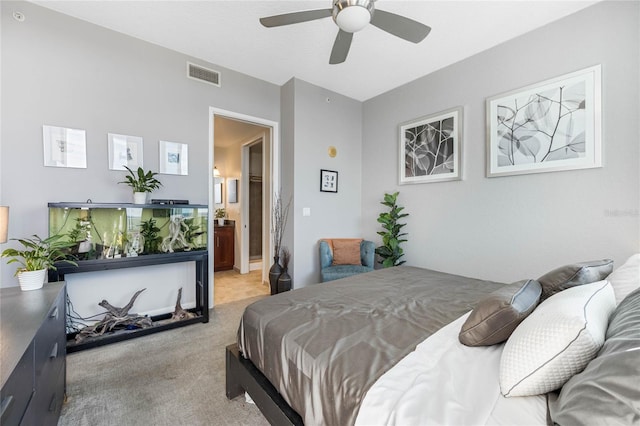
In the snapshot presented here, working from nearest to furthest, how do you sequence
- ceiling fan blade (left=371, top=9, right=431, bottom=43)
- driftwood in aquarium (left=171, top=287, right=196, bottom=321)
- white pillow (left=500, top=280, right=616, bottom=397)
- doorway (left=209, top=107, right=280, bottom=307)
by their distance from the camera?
white pillow (left=500, top=280, right=616, bottom=397) → ceiling fan blade (left=371, top=9, right=431, bottom=43) → driftwood in aquarium (left=171, top=287, right=196, bottom=321) → doorway (left=209, top=107, right=280, bottom=307)

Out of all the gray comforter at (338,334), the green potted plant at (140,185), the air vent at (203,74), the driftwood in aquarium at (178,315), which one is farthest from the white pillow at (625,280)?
the air vent at (203,74)

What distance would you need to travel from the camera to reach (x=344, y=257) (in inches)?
136

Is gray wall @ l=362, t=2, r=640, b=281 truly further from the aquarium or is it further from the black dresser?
the black dresser


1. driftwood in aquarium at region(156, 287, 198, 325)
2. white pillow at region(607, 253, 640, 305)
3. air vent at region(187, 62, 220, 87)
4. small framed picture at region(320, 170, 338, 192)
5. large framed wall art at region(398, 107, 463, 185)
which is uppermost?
air vent at region(187, 62, 220, 87)

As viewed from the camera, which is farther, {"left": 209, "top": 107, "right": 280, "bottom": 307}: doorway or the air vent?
{"left": 209, "top": 107, "right": 280, "bottom": 307}: doorway

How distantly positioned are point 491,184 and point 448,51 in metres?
1.53

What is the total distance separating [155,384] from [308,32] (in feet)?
10.6

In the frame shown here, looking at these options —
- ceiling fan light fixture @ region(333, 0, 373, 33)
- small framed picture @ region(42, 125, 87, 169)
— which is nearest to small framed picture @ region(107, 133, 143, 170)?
small framed picture @ region(42, 125, 87, 169)

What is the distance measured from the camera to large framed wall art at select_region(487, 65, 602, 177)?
6.89 feet

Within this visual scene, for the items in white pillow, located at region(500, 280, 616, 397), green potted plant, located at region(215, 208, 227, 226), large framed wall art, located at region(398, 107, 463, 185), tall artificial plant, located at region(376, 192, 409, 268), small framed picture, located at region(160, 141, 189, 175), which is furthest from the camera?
green potted plant, located at region(215, 208, 227, 226)

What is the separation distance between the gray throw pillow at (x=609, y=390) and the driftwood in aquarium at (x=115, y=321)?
117 inches

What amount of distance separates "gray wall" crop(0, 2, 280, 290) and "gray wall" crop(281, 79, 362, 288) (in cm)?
103

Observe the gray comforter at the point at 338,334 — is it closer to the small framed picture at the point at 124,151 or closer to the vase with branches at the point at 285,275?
the vase with branches at the point at 285,275

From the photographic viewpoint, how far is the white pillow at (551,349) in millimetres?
705
